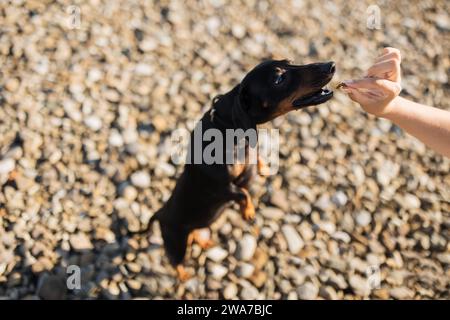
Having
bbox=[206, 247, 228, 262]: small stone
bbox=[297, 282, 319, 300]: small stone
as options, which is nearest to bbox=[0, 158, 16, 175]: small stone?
bbox=[206, 247, 228, 262]: small stone

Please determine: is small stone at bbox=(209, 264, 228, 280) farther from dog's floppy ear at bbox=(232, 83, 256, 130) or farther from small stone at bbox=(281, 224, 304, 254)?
dog's floppy ear at bbox=(232, 83, 256, 130)

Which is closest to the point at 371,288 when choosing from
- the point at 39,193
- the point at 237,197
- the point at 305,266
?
the point at 305,266

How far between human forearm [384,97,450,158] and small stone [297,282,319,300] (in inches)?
71.4

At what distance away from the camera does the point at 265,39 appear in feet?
20.5

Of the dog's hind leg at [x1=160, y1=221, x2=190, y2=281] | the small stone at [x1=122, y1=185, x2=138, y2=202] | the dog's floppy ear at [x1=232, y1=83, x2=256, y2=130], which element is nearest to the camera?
the dog's floppy ear at [x1=232, y1=83, x2=256, y2=130]

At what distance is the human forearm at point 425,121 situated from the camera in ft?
10.4

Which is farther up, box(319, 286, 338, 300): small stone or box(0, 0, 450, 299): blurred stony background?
box(0, 0, 450, 299): blurred stony background

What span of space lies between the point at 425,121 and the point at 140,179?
2.86 meters

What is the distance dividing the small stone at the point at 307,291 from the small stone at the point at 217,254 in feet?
2.57

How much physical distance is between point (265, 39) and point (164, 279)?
11.4ft

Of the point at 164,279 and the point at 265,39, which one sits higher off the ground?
the point at 265,39

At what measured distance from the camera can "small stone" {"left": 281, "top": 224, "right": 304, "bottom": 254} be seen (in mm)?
4586

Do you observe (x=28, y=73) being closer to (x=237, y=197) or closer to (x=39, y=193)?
(x=39, y=193)
